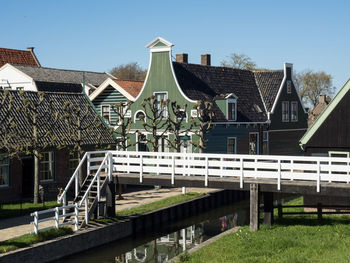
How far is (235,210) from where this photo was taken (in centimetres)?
3456

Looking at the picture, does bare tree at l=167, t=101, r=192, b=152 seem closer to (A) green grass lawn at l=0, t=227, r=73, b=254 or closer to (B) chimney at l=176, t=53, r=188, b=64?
(B) chimney at l=176, t=53, r=188, b=64

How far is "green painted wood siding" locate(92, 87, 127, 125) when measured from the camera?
41.1 metres

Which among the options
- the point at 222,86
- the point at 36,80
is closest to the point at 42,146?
the point at 36,80

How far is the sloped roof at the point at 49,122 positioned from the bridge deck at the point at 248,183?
245 inches

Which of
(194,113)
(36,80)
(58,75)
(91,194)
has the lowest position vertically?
(91,194)

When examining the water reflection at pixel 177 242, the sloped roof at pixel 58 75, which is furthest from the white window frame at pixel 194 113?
the sloped roof at pixel 58 75

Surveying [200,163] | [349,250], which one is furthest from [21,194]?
[349,250]

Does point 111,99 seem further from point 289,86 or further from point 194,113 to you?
point 289,86

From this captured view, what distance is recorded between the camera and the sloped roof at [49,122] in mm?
30975

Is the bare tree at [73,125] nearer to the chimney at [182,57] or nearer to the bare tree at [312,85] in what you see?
the chimney at [182,57]

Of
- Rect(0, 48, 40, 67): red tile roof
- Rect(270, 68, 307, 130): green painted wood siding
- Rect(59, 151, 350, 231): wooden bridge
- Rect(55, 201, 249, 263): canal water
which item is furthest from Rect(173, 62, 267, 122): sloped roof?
Rect(0, 48, 40, 67): red tile roof

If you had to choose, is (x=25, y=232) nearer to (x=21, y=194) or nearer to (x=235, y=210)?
(x=21, y=194)

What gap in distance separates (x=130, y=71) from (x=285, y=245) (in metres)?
82.1

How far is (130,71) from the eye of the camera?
327 ft
